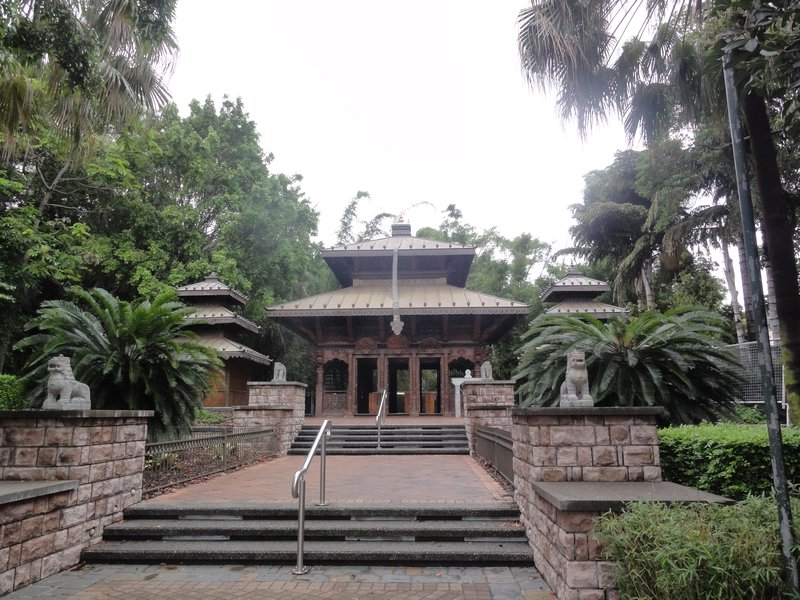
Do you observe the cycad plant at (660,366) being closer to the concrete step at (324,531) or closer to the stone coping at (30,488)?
the concrete step at (324,531)

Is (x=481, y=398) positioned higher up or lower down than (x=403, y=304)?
lower down

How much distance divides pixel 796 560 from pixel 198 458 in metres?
8.03

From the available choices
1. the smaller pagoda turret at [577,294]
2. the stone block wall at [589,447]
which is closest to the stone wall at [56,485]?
the stone block wall at [589,447]

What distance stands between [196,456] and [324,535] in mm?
3805

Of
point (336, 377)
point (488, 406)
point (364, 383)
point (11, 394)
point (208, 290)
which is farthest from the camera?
point (336, 377)

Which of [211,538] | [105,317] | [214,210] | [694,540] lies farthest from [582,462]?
[214,210]

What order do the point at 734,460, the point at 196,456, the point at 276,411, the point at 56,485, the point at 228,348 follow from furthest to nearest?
the point at 228,348, the point at 276,411, the point at 196,456, the point at 734,460, the point at 56,485

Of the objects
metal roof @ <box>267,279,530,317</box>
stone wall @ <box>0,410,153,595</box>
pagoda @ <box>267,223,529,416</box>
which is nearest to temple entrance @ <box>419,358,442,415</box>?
pagoda @ <box>267,223,529,416</box>

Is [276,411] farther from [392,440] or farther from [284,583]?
[284,583]

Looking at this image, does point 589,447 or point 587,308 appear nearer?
point 589,447

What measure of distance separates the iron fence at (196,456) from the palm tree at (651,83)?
7831mm

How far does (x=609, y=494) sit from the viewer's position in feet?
13.9

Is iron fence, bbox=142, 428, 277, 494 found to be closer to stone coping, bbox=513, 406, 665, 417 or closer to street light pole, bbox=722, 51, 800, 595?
stone coping, bbox=513, 406, 665, 417

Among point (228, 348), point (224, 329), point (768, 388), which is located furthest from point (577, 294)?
point (768, 388)
